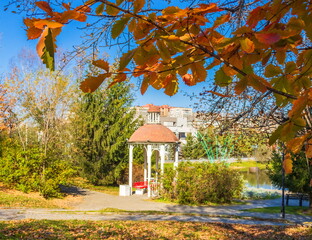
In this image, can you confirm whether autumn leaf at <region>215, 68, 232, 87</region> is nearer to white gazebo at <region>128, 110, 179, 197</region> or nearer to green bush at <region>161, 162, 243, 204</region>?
green bush at <region>161, 162, 243, 204</region>

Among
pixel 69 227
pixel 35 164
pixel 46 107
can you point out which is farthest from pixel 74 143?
pixel 69 227

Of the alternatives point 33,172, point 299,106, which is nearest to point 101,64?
point 299,106

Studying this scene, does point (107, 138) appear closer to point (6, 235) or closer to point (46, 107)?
point (46, 107)

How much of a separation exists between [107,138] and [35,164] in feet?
21.4

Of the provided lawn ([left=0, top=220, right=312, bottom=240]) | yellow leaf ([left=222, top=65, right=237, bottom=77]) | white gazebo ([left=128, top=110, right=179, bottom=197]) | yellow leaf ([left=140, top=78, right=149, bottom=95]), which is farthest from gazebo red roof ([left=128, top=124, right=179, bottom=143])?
yellow leaf ([left=222, top=65, right=237, bottom=77])

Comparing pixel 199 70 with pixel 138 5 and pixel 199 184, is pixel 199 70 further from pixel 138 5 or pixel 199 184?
pixel 199 184

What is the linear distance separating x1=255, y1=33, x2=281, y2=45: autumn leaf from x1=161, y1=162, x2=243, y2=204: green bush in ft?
40.9

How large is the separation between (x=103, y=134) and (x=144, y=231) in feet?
41.6

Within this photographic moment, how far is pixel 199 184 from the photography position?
43.0 feet

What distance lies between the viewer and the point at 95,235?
652 centimetres

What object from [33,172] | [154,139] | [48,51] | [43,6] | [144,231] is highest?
[154,139]

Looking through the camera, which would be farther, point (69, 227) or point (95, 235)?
point (69, 227)

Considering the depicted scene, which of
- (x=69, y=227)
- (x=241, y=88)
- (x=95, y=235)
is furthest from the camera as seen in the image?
(x=69, y=227)

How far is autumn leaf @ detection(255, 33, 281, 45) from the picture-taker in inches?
33.4
